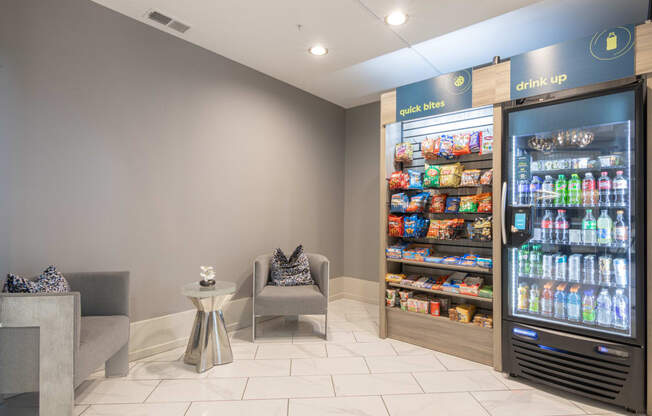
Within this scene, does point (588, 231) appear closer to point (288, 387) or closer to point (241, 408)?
point (288, 387)

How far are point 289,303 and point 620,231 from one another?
2698 mm

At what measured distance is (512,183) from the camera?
8.80ft

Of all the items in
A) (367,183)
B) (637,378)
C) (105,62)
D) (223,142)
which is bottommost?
(637,378)

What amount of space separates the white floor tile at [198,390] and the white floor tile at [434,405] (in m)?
1.08

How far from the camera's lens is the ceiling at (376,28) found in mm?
2691

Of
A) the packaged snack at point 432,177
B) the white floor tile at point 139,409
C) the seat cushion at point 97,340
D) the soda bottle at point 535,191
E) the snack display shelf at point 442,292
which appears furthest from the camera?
the packaged snack at point 432,177

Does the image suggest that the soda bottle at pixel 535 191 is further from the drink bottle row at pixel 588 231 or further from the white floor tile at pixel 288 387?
the white floor tile at pixel 288 387

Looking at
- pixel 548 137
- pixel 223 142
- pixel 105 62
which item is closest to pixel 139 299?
pixel 223 142

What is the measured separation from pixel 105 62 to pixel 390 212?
9.71 ft

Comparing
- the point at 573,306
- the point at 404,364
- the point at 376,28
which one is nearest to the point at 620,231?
the point at 573,306

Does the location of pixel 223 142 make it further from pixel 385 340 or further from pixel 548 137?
pixel 548 137

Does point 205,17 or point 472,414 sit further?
point 205,17

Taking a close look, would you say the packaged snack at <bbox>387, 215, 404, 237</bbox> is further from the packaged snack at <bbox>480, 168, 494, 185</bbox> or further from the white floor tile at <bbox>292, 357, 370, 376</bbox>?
the white floor tile at <bbox>292, 357, 370, 376</bbox>

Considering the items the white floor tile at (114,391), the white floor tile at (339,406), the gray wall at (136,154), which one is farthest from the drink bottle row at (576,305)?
the white floor tile at (114,391)
